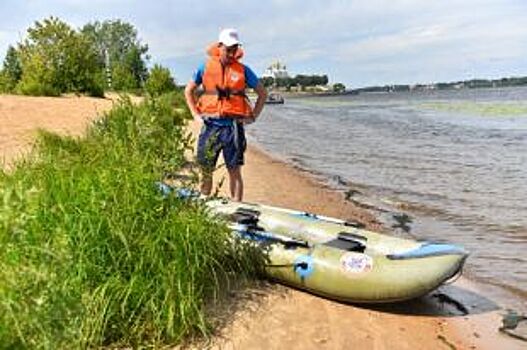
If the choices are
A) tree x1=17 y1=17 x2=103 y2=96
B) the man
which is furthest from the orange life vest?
tree x1=17 y1=17 x2=103 y2=96

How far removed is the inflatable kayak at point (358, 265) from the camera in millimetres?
5250

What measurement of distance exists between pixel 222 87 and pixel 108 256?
120 inches

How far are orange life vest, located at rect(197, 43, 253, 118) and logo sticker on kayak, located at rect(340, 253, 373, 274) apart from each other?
231 cm

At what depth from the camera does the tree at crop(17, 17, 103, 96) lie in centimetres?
3309

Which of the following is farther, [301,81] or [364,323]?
[301,81]

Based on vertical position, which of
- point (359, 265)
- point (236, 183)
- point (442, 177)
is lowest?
point (442, 177)

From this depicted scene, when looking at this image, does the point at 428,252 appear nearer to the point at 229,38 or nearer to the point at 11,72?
the point at 229,38

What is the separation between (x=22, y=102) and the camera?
71.8 feet

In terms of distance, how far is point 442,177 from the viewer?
45.7ft

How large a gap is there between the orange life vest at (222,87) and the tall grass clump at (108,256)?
1.63 m

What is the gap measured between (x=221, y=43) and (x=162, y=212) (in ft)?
8.72

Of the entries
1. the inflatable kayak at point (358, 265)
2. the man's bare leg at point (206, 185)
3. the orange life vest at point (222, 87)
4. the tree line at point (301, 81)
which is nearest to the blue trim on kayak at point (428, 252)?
the inflatable kayak at point (358, 265)

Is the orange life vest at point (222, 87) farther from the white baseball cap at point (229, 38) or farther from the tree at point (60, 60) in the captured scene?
the tree at point (60, 60)

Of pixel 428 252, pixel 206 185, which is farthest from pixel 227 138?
pixel 428 252
